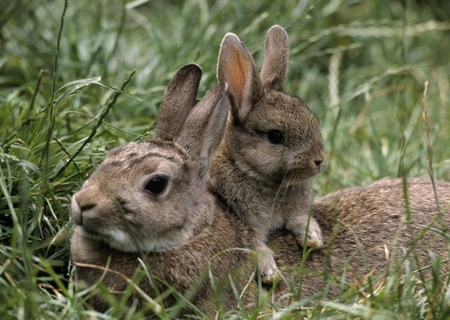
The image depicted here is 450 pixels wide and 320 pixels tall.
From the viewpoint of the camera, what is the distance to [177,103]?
5.38 metres

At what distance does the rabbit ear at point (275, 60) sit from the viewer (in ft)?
19.7

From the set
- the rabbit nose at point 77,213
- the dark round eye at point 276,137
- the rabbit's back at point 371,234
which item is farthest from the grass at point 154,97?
the dark round eye at point 276,137

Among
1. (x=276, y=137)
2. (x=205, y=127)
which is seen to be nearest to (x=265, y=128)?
(x=276, y=137)

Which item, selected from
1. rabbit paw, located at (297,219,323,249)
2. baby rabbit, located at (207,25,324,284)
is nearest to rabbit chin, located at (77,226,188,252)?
baby rabbit, located at (207,25,324,284)

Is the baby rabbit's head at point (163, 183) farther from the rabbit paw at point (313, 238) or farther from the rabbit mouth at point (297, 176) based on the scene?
the rabbit paw at point (313, 238)

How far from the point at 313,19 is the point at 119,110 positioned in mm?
2665

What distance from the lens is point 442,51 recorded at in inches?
379

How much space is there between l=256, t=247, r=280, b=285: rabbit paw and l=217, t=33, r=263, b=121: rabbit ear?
0.93m

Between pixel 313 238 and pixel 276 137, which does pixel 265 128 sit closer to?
pixel 276 137

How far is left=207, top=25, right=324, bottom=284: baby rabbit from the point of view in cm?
551

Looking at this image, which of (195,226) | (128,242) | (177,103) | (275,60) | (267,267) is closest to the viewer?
(128,242)

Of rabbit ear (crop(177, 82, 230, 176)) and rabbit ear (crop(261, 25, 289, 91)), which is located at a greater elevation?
rabbit ear (crop(261, 25, 289, 91))

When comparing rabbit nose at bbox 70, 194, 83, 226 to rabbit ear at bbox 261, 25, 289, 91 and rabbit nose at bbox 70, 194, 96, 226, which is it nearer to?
rabbit nose at bbox 70, 194, 96, 226

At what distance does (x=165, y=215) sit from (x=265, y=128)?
1096mm
